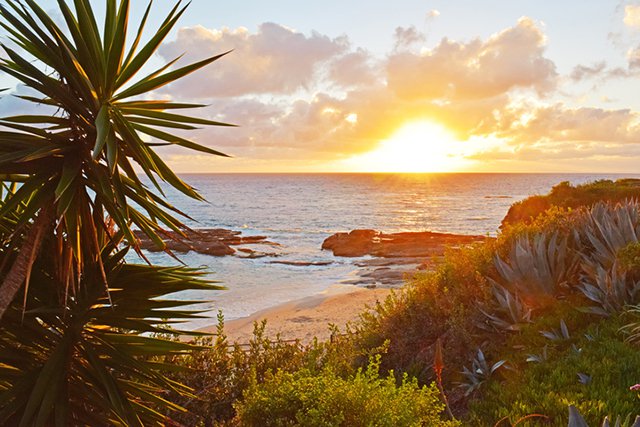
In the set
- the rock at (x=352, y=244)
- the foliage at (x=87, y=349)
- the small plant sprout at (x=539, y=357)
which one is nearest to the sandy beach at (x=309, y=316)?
the small plant sprout at (x=539, y=357)

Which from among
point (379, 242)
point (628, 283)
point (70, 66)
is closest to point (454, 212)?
point (379, 242)

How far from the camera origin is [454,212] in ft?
282

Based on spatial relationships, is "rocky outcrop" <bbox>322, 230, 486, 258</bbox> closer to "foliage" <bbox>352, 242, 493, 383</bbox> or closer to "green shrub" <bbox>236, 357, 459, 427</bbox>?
"foliage" <bbox>352, 242, 493, 383</bbox>

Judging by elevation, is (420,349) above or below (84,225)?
below

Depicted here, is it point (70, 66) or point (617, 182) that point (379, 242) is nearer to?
point (617, 182)

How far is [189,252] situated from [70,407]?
40844mm

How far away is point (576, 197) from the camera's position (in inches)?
942

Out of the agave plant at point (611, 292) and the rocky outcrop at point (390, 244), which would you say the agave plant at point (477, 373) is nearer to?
the agave plant at point (611, 292)

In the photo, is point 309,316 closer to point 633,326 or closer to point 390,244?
point 633,326

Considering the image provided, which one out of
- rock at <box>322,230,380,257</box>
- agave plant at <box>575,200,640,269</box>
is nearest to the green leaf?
agave plant at <box>575,200,640,269</box>

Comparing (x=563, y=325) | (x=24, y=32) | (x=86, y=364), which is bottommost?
(x=563, y=325)

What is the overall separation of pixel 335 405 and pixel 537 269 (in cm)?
444

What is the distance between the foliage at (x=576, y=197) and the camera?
22.4 metres

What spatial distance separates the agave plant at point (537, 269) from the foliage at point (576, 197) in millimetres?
13833
